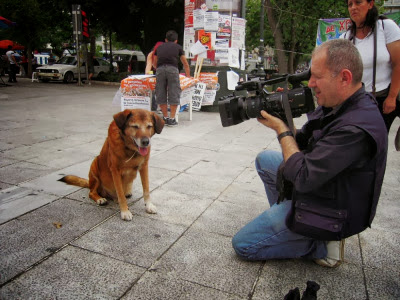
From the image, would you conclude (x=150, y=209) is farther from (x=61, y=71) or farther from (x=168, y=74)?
(x=61, y=71)

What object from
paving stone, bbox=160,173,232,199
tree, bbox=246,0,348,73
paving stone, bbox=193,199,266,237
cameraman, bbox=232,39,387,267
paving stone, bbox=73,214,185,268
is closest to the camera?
cameraman, bbox=232,39,387,267

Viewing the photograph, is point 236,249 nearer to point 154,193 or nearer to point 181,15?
point 154,193

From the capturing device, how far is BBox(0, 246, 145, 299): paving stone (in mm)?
1988

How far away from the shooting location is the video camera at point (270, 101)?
209cm

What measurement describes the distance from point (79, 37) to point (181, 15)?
6.15 meters

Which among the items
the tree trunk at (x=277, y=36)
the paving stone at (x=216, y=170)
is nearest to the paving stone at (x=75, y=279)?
the paving stone at (x=216, y=170)

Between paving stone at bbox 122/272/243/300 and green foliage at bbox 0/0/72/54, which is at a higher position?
green foliage at bbox 0/0/72/54

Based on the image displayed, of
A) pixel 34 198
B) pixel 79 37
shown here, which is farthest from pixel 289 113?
pixel 79 37

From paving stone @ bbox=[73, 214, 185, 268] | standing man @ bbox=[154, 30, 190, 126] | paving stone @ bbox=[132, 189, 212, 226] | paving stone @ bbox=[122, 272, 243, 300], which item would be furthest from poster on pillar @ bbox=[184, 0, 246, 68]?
paving stone @ bbox=[122, 272, 243, 300]

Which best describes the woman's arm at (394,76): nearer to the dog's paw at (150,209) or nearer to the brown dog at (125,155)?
the brown dog at (125,155)

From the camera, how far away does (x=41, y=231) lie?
8.88ft

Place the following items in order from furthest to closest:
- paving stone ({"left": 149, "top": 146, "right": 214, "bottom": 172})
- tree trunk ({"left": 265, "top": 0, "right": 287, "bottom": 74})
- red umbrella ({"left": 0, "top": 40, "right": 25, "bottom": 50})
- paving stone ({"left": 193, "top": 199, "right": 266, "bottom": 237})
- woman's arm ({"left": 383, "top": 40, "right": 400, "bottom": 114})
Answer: red umbrella ({"left": 0, "top": 40, "right": 25, "bottom": 50})
tree trunk ({"left": 265, "top": 0, "right": 287, "bottom": 74})
paving stone ({"left": 149, "top": 146, "right": 214, "bottom": 172})
paving stone ({"left": 193, "top": 199, "right": 266, "bottom": 237})
woman's arm ({"left": 383, "top": 40, "right": 400, "bottom": 114})

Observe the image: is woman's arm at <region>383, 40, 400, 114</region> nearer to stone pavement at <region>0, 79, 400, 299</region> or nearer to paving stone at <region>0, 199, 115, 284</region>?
stone pavement at <region>0, 79, 400, 299</region>

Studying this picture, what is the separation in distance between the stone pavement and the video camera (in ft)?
3.51
